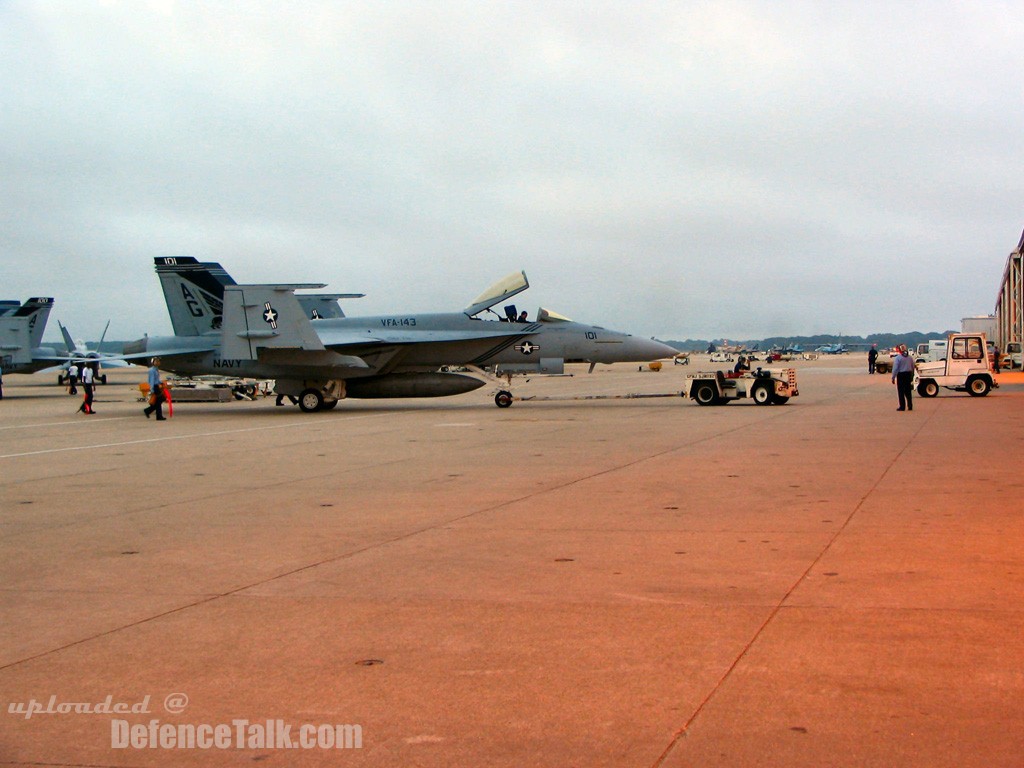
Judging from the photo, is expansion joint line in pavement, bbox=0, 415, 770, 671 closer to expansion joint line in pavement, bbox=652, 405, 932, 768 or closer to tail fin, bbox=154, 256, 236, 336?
expansion joint line in pavement, bbox=652, 405, 932, 768

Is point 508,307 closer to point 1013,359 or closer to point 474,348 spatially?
point 474,348

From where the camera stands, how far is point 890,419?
835 inches

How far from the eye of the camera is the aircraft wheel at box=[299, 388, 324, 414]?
2716 centimetres

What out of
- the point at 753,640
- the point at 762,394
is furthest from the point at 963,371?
the point at 753,640

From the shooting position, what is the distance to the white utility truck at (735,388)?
2700 centimetres

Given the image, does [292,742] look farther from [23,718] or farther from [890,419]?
[890,419]

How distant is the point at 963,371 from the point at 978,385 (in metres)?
0.61

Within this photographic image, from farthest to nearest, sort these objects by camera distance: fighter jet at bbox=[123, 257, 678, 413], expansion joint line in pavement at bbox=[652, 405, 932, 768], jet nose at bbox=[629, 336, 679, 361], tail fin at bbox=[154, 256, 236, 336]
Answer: tail fin at bbox=[154, 256, 236, 336]
jet nose at bbox=[629, 336, 679, 361]
fighter jet at bbox=[123, 257, 678, 413]
expansion joint line in pavement at bbox=[652, 405, 932, 768]

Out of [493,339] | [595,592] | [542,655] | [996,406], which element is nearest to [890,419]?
[996,406]

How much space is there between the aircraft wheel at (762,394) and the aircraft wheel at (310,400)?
11.9 meters

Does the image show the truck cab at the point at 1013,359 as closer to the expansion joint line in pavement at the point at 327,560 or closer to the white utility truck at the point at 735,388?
the white utility truck at the point at 735,388

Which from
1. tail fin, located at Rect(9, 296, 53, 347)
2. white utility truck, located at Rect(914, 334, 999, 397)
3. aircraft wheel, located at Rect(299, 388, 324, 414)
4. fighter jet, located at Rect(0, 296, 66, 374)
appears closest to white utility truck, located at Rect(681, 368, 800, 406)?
white utility truck, located at Rect(914, 334, 999, 397)

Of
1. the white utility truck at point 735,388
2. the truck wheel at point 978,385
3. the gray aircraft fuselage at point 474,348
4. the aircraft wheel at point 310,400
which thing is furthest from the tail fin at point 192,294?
the truck wheel at point 978,385

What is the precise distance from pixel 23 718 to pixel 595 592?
132 inches
